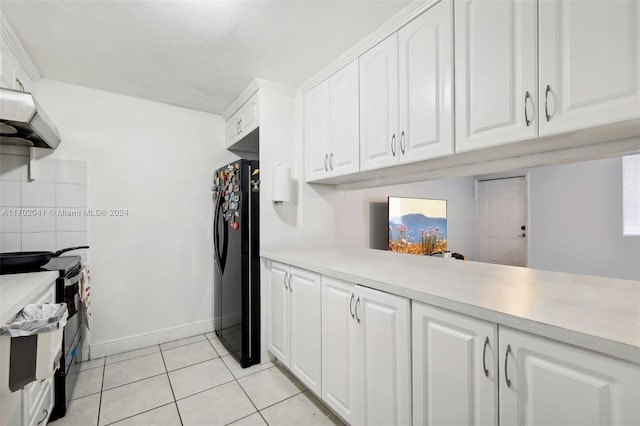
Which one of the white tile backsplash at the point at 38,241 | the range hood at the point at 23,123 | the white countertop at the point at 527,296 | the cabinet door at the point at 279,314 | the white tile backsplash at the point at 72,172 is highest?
the range hood at the point at 23,123

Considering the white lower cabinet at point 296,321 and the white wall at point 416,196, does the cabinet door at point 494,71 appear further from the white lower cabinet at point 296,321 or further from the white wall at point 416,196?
the white wall at point 416,196

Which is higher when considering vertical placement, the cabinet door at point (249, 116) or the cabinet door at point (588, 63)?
the cabinet door at point (249, 116)

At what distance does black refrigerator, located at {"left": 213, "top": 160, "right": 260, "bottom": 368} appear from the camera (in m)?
2.18

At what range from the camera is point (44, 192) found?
218cm

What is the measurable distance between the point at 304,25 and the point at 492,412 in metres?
1.99

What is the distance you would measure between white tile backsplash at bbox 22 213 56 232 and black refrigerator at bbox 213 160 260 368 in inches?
50.3

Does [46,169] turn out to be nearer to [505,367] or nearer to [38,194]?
[38,194]

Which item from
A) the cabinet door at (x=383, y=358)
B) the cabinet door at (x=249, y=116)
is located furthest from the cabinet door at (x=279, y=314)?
the cabinet door at (x=249, y=116)

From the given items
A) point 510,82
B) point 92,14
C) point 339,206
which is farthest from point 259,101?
point 510,82

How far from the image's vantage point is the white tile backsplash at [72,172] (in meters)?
2.24

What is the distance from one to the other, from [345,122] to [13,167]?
2.44 metres

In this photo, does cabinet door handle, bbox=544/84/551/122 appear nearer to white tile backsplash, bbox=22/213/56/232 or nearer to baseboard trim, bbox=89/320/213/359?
baseboard trim, bbox=89/320/213/359

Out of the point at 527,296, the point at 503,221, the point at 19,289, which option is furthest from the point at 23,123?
the point at 503,221

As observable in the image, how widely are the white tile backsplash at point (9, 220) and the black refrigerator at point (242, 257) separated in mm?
1435
